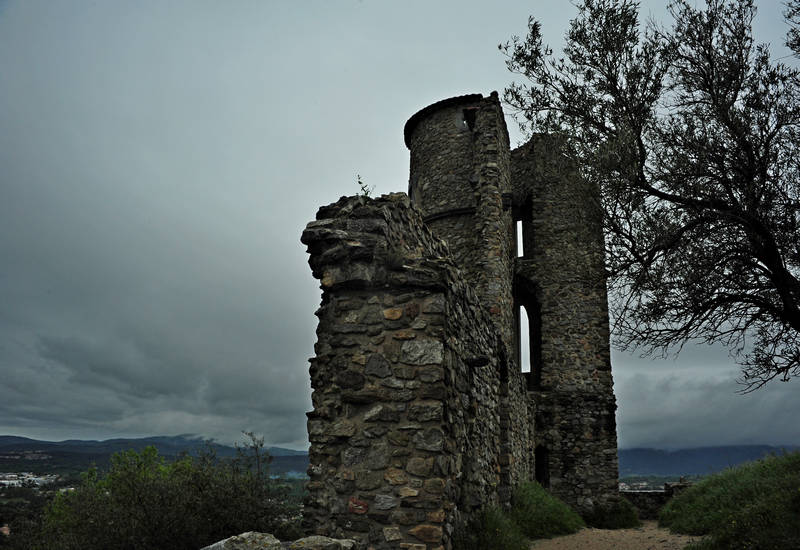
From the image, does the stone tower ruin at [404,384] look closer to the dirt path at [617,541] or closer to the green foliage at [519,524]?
the green foliage at [519,524]

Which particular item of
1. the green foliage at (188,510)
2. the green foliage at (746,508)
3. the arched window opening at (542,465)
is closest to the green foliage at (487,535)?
the green foliage at (188,510)

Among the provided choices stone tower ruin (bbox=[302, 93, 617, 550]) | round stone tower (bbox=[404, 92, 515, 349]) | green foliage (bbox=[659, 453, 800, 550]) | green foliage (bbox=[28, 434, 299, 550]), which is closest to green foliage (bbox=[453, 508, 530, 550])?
stone tower ruin (bbox=[302, 93, 617, 550])

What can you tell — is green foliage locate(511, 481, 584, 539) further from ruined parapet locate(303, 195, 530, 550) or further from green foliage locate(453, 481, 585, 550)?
Answer: ruined parapet locate(303, 195, 530, 550)

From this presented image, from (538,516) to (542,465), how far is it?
7141 millimetres

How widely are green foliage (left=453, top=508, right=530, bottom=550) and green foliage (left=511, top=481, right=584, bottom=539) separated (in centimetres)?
271

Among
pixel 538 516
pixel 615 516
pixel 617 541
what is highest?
pixel 538 516

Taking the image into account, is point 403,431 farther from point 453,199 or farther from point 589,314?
point 589,314

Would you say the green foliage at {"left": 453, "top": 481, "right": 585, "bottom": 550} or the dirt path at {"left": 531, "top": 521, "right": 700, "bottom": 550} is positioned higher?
the green foliage at {"left": 453, "top": 481, "right": 585, "bottom": 550}

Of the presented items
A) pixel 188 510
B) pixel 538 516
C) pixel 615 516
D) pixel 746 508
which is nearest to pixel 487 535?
pixel 188 510

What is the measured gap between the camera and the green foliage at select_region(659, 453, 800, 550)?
6887 millimetres

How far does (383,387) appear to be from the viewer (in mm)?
5988

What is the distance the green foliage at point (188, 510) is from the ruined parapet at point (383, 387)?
0.96 m

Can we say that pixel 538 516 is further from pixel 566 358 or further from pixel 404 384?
pixel 566 358

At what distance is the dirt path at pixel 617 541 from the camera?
31.9 feet
